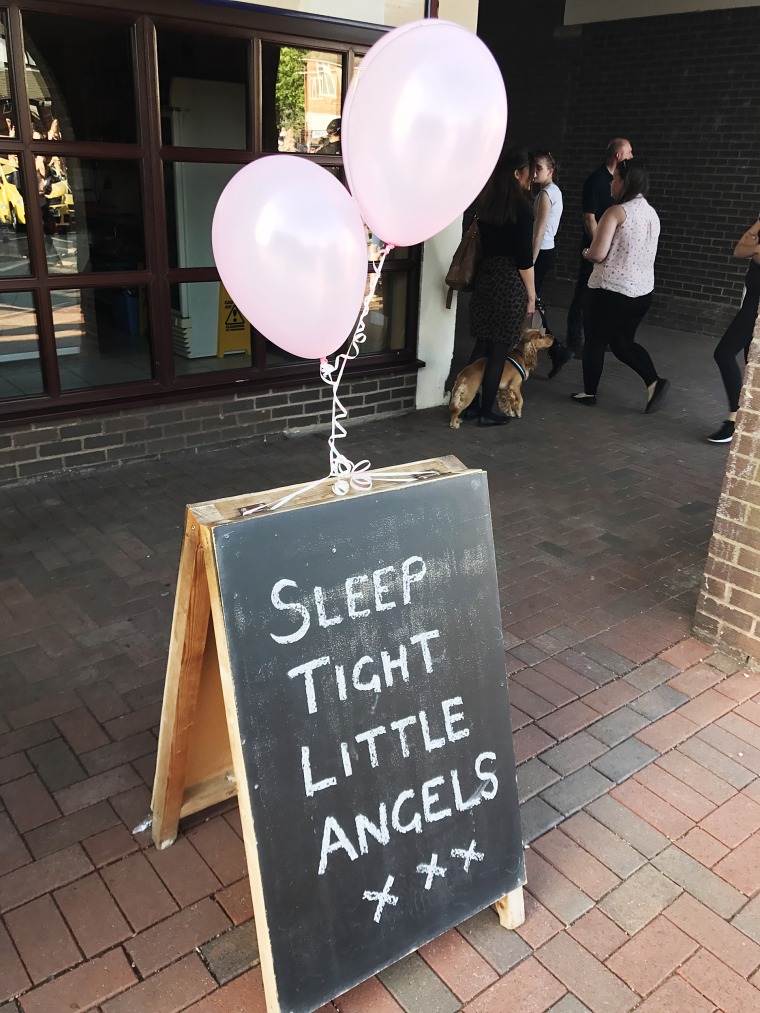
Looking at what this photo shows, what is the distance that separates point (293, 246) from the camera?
5.72ft

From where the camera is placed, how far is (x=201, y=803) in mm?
2428

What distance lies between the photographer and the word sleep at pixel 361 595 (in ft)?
5.91

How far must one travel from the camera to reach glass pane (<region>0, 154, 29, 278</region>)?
451cm

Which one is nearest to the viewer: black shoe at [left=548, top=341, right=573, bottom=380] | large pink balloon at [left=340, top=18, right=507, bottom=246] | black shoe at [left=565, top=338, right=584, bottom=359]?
large pink balloon at [left=340, top=18, right=507, bottom=246]

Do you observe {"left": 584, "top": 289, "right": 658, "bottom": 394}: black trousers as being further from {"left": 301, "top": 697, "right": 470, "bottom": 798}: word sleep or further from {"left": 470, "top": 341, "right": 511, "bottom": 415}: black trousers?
{"left": 301, "top": 697, "right": 470, "bottom": 798}: word sleep

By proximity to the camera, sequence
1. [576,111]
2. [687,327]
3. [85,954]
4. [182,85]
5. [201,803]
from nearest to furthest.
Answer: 1. [85,954]
2. [201,803]
3. [182,85]
4. [687,327]
5. [576,111]

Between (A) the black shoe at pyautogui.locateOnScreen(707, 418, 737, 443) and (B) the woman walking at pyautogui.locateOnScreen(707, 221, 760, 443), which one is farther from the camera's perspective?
(A) the black shoe at pyautogui.locateOnScreen(707, 418, 737, 443)

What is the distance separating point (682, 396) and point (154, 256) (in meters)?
4.61

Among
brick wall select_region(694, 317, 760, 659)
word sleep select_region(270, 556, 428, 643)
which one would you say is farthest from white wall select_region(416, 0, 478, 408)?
word sleep select_region(270, 556, 428, 643)

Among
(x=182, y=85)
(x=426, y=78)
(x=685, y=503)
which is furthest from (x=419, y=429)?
(x=426, y=78)

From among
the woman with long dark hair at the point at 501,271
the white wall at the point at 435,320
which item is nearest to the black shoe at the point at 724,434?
the woman with long dark hair at the point at 501,271

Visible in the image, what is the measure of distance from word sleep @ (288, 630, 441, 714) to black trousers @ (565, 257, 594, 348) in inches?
267

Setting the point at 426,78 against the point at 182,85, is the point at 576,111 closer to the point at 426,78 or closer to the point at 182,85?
the point at 182,85

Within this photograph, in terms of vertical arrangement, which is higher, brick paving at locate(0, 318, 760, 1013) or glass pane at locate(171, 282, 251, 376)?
glass pane at locate(171, 282, 251, 376)
